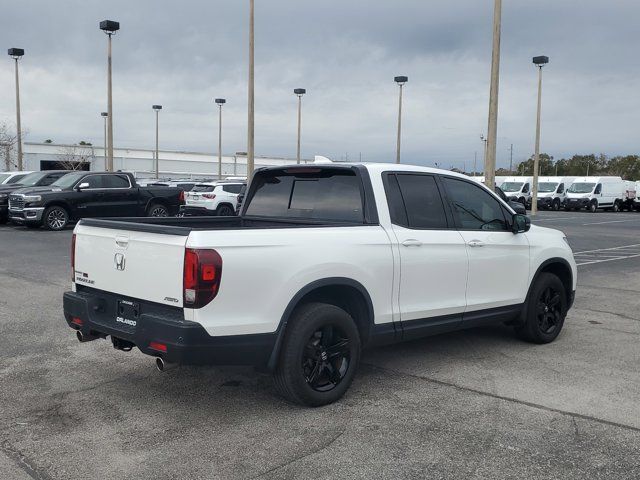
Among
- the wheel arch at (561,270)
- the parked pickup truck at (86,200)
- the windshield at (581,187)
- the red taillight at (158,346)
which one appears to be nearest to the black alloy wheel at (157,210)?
the parked pickup truck at (86,200)

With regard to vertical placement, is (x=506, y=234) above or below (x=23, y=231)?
above

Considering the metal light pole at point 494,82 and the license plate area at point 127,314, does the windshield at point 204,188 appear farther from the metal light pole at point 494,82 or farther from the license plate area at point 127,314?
the license plate area at point 127,314

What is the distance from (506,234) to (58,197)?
53.2 ft

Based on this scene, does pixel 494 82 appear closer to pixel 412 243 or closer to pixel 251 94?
pixel 251 94

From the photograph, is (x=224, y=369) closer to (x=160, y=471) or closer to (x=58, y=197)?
(x=160, y=471)

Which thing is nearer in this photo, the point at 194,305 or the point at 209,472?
the point at 209,472

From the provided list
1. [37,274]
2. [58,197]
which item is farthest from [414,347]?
[58,197]

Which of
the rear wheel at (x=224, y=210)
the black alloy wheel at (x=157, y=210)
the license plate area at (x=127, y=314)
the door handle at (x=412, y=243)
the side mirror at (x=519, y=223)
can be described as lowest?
the rear wheel at (x=224, y=210)

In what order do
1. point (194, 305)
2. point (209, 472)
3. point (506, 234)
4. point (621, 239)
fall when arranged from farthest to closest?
1. point (621, 239)
2. point (506, 234)
3. point (194, 305)
4. point (209, 472)

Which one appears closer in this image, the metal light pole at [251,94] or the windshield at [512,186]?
the metal light pole at [251,94]

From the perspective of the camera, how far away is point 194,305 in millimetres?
4391

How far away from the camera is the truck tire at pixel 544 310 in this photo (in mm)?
6891

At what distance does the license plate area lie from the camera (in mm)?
4797

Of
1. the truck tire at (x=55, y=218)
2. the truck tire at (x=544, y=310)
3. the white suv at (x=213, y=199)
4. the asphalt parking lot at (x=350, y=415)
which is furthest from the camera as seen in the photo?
the white suv at (x=213, y=199)
